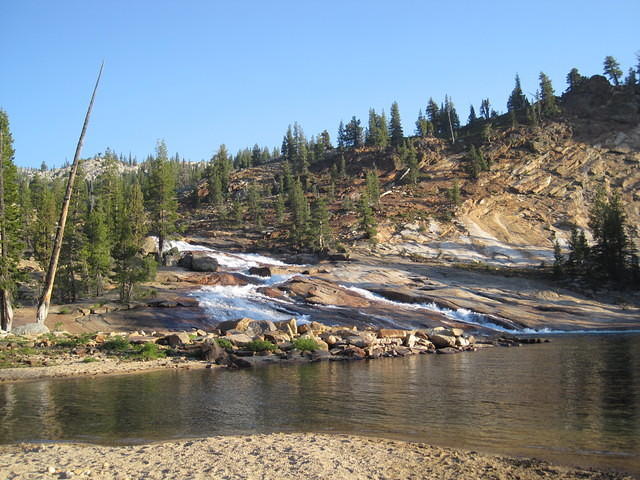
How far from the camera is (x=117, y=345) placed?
2695cm

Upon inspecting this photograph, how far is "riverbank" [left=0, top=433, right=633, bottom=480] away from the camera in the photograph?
8070mm

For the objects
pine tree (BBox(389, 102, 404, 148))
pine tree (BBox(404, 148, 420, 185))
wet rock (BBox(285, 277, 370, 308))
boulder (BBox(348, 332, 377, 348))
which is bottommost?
boulder (BBox(348, 332, 377, 348))

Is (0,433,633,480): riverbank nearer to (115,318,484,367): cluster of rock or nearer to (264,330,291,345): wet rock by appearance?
(115,318,484,367): cluster of rock

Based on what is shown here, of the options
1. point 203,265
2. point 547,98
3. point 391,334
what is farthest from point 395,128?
point 391,334

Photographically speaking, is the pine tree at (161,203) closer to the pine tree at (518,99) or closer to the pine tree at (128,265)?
the pine tree at (128,265)

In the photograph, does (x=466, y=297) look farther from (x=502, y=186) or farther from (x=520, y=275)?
(x=502, y=186)

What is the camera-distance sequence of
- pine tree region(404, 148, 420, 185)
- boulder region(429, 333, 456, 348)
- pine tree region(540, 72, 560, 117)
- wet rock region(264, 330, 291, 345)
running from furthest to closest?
pine tree region(540, 72, 560, 117)
pine tree region(404, 148, 420, 185)
boulder region(429, 333, 456, 348)
wet rock region(264, 330, 291, 345)

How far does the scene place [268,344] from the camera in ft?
91.9

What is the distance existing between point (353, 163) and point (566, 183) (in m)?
58.2

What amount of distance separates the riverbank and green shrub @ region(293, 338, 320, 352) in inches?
698

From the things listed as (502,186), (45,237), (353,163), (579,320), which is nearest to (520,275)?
(579,320)

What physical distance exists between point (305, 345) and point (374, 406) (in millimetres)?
13877

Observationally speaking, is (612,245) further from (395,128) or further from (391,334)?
(395,128)

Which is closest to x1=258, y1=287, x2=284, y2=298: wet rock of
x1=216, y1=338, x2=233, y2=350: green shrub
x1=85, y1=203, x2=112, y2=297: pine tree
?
x1=85, y1=203, x2=112, y2=297: pine tree
